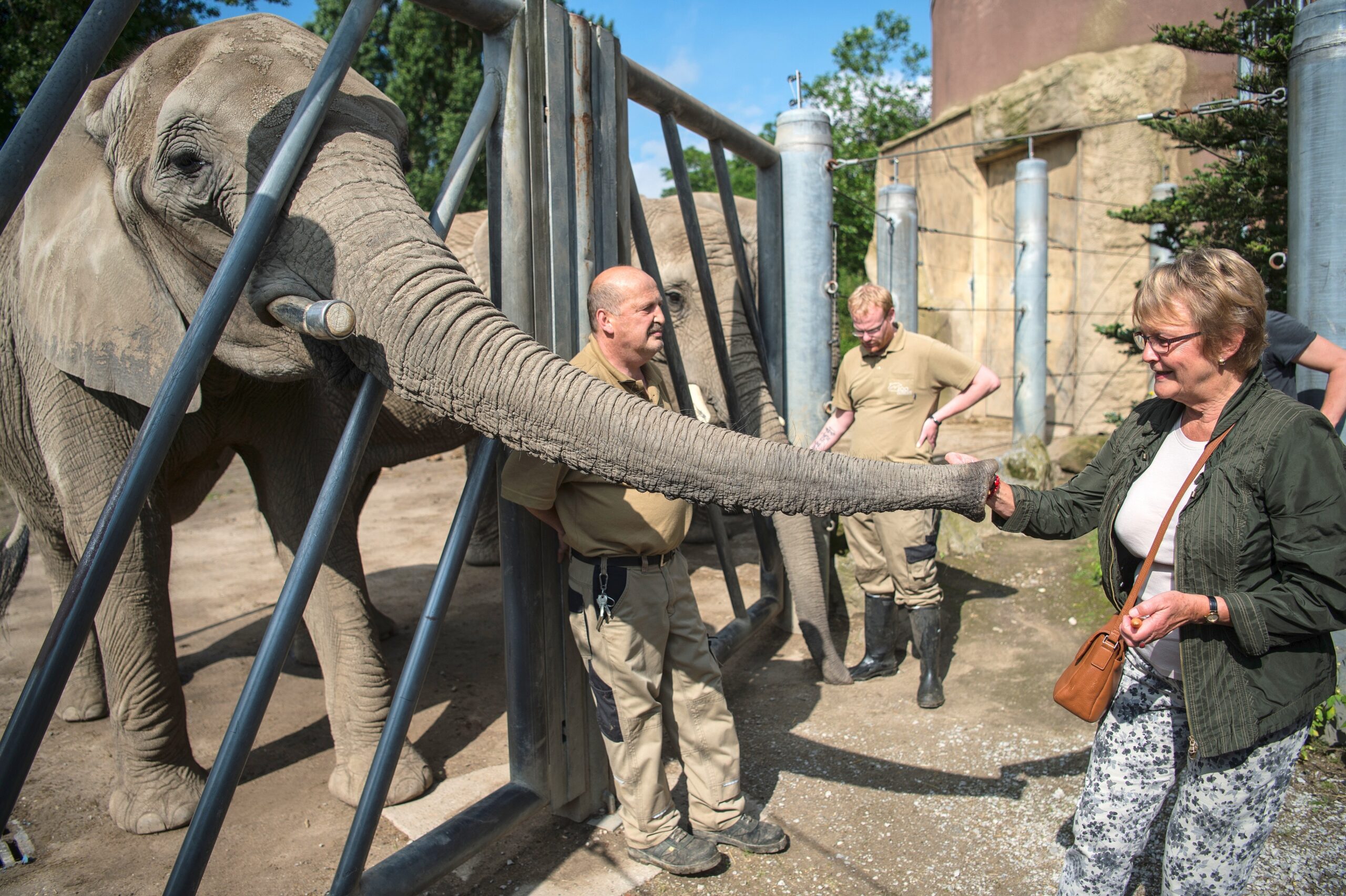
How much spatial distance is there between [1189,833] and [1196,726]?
0.33m

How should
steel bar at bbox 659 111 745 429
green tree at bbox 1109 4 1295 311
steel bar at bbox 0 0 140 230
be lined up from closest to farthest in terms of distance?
1. steel bar at bbox 0 0 140 230
2. steel bar at bbox 659 111 745 429
3. green tree at bbox 1109 4 1295 311

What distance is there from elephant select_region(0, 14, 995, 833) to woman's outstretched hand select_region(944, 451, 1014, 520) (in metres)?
0.19

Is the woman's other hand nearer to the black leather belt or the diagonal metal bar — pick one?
the black leather belt

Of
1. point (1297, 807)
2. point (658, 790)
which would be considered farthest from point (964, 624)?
point (658, 790)

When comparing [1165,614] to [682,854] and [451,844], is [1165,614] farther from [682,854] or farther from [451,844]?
[451,844]

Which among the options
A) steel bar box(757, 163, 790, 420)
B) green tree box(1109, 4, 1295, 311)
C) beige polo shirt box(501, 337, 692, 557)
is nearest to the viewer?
beige polo shirt box(501, 337, 692, 557)

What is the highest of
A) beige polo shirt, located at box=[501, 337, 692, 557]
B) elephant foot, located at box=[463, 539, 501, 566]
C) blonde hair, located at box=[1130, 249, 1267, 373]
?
blonde hair, located at box=[1130, 249, 1267, 373]

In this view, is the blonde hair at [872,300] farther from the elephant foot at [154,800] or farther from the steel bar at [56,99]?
the elephant foot at [154,800]

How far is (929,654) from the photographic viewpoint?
4238mm

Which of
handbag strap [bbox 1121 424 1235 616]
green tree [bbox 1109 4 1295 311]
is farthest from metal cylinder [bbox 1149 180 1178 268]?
Result: handbag strap [bbox 1121 424 1235 616]

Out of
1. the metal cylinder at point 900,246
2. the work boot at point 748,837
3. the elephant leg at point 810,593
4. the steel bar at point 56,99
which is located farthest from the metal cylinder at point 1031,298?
the steel bar at point 56,99

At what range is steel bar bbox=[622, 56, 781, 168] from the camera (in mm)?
3514

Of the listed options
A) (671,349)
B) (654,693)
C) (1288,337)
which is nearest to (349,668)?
(654,693)

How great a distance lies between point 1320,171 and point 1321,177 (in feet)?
0.08
